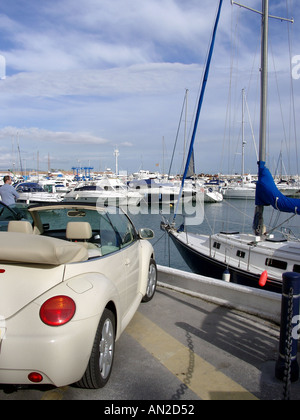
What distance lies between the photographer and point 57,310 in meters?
2.42

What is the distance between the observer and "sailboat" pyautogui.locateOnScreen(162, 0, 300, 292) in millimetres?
8734

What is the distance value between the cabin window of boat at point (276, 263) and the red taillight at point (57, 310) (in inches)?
292

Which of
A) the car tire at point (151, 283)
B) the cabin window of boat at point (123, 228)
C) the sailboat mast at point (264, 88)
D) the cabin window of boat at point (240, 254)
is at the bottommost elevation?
the cabin window of boat at point (240, 254)

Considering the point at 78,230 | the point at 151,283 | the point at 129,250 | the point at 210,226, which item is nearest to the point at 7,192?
the point at 151,283

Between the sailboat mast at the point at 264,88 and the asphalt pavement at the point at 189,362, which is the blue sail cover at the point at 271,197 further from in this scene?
the asphalt pavement at the point at 189,362

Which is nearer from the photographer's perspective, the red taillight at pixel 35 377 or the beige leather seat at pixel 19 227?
the red taillight at pixel 35 377

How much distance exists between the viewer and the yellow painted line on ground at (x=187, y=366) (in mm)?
2822

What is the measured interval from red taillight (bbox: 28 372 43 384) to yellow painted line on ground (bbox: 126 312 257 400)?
128 centimetres

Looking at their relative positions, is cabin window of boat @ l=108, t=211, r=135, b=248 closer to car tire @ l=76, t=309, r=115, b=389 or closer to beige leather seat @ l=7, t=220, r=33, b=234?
beige leather seat @ l=7, t=220, r=33, b=234

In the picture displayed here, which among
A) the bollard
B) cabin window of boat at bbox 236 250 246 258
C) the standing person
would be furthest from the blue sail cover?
the standing person

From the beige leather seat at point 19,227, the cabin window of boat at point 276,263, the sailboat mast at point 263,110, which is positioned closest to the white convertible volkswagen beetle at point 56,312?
the beige leather seat at point 19,227

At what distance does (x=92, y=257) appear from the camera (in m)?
3.13

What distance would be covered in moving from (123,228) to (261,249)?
20.0 feet
